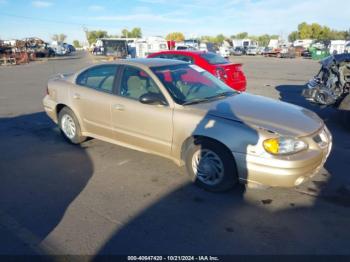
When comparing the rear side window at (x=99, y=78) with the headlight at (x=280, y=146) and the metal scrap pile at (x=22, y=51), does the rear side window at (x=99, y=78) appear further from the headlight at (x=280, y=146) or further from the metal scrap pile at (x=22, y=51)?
the metal scrap pile at (x=22, y=51)

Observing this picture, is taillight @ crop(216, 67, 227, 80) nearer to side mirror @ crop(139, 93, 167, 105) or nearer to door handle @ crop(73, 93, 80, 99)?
door handle @ crop(73, 93, 80, 99)

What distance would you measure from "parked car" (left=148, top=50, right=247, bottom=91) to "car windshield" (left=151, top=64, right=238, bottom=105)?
4.79 meters

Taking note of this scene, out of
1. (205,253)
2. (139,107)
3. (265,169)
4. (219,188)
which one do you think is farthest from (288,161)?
(139,107)

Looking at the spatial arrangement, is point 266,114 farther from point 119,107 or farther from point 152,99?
point 119,107

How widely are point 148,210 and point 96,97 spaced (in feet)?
7.11

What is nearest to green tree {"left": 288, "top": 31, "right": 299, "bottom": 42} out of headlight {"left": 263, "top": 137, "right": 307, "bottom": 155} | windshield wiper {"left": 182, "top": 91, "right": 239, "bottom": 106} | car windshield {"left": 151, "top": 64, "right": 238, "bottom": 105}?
car windshield {"left": 151, "top": 64, "right": 238, "bottom": 105}

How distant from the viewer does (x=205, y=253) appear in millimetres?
2783

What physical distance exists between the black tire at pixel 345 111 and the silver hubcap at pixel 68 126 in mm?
5400

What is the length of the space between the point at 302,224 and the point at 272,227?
0.32 m

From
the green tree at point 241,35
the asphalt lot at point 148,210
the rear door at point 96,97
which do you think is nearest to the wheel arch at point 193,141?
the asphalt lot at point 148,210

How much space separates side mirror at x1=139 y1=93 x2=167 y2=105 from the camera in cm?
408

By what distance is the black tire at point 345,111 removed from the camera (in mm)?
6532

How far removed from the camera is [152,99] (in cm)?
408

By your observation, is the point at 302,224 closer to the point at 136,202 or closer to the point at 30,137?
the point at 136,202
